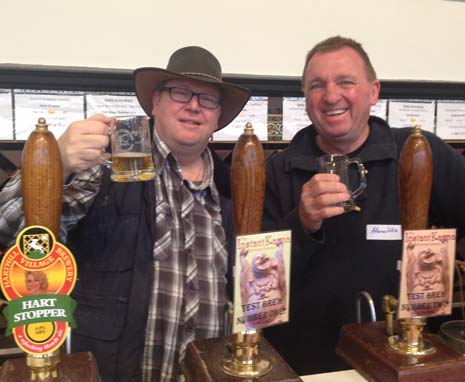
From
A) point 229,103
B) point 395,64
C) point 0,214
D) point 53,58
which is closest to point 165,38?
point 53,58

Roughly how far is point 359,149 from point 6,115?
1207 millimetres

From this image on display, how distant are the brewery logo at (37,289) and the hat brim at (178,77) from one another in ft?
1.94

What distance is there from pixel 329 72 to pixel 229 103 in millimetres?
263

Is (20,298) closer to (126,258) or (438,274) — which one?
(126,258)

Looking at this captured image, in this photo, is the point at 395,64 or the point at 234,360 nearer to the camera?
the point at 234,360

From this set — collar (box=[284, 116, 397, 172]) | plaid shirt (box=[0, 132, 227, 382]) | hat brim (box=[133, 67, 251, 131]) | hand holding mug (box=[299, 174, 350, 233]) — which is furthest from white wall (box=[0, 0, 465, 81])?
hand holding mug (box=[299, 174, 350, 233])

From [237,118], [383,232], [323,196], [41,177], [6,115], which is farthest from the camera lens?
[237,118]

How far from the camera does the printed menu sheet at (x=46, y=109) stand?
68.2 inches

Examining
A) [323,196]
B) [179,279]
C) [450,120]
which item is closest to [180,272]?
[179,279]

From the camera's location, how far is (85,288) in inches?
43.3

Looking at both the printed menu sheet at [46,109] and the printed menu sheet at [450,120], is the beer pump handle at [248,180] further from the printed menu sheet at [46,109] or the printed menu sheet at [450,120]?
the printed menu sheet at [450,120]

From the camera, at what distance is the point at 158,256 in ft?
3.59

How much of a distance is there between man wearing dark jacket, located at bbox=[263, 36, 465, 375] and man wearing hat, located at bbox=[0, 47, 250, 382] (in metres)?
0.21

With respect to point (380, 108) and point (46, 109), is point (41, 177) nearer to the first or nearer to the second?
point (46, 109)
